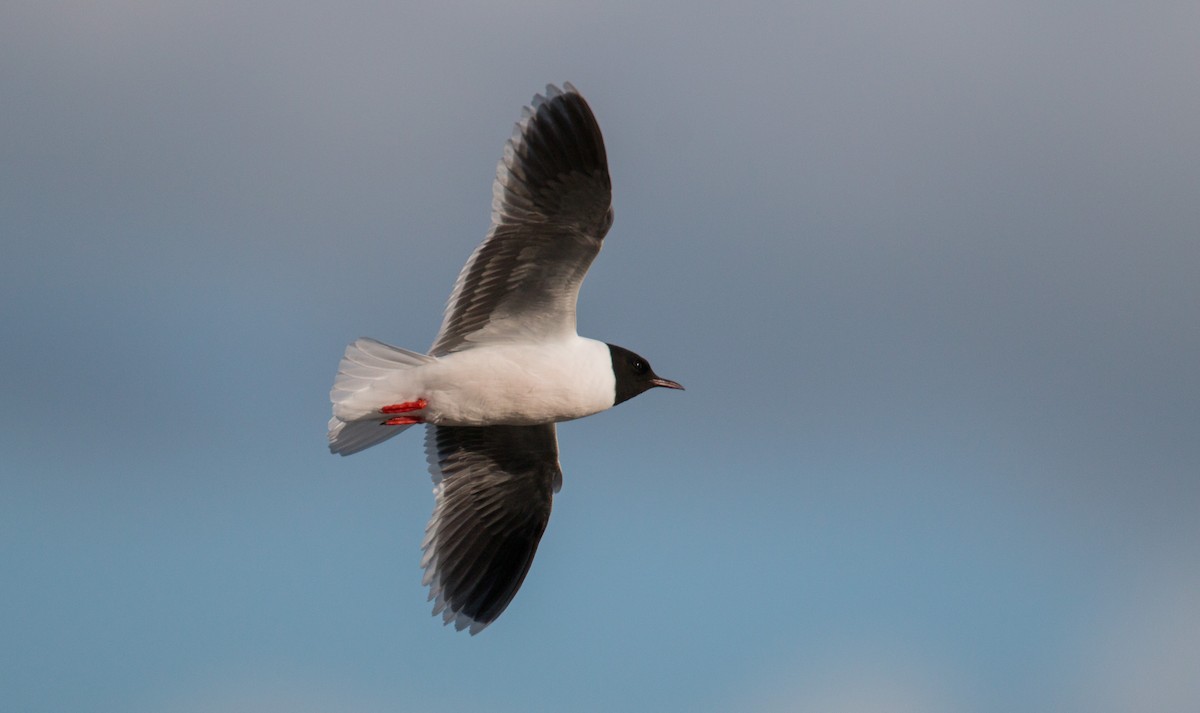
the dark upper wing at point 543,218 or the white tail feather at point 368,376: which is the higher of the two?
the dark upper wing at point 543,218

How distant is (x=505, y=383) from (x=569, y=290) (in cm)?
79

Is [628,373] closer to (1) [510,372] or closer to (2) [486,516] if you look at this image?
(1) [510,372]

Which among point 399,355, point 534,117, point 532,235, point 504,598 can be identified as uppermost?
point 534,117

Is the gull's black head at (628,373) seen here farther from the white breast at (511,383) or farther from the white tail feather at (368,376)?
the white tail feather at (368,376)

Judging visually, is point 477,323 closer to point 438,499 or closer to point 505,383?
point 505,383

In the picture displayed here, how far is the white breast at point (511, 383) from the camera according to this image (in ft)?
33.7

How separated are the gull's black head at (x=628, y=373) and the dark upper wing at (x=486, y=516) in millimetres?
1158

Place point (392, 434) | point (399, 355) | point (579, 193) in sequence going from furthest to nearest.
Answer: point (392, 434)
point (399, 355)
point (579, 193)

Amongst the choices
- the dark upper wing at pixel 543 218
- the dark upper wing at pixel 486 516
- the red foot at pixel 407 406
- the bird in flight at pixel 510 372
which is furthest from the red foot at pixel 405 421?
the dark upper wing at pixel 486 516

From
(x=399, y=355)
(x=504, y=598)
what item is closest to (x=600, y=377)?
(x=399, y=355)

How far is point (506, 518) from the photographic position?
1187 centimetres

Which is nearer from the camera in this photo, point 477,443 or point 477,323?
point 477,323

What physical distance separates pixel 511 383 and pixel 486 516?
197cm

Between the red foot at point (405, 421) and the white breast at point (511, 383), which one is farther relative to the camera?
the red foot at point (405, 421)
